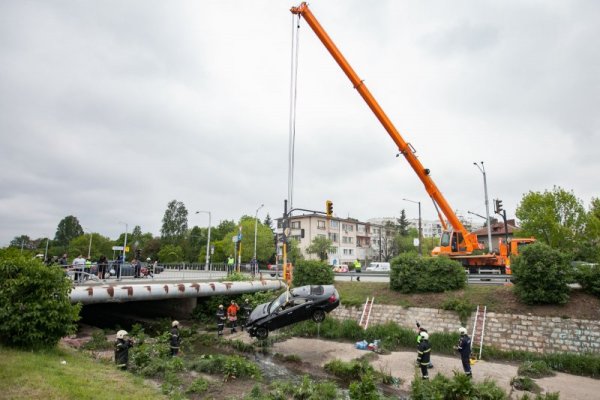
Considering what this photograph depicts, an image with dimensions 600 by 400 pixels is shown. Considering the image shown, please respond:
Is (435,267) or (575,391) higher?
(435,267)

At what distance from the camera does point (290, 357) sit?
54.2 feet

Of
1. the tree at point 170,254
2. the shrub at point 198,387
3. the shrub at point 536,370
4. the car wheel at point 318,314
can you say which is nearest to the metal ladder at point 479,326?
the shrub at point 536,370

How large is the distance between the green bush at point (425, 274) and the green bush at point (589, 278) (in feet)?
16.4

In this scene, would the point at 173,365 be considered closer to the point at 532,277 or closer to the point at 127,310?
the point at 532,277

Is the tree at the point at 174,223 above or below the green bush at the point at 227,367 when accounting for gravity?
above

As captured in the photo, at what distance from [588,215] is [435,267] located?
2503cm

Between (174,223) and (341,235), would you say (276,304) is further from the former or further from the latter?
(174,223)

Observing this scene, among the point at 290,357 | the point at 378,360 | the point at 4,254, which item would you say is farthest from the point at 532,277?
the point at 4,254

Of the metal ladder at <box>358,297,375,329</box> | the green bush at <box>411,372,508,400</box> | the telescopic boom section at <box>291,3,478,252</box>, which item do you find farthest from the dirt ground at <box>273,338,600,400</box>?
the telescopic boom section at <box>291,3,478,252</box>

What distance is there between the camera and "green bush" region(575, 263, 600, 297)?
15.9 m

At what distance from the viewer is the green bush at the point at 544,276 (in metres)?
16.0

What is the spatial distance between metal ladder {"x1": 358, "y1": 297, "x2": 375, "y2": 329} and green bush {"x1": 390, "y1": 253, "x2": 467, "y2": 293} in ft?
5.27

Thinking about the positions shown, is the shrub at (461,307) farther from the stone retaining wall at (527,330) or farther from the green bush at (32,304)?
the green bush at (32,304)

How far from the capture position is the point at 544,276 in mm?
16094
